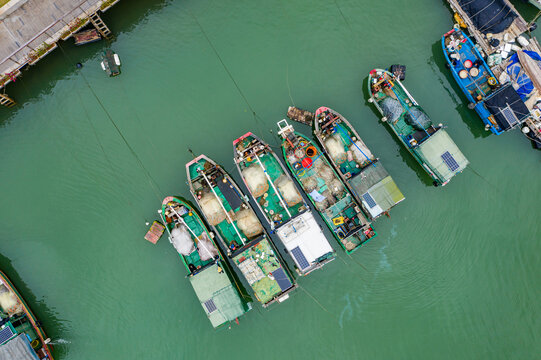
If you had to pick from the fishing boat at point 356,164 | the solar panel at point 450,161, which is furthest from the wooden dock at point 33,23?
the solar panel at point 450,161

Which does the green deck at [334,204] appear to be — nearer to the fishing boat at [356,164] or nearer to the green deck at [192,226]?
the fishing boat at [356,164]

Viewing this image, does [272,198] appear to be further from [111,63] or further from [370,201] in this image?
[111,63]

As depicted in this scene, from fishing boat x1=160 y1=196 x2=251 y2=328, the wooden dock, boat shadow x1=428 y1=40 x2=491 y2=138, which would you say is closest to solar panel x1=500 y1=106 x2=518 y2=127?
boat shadow x1=428 y1=40 x2=491 y2=138

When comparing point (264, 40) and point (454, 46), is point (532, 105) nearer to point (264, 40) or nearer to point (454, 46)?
point (454, 46)

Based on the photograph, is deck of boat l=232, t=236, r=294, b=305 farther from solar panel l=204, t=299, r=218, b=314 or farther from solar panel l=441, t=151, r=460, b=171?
solar panel l=441, t=151, r=460, b=171

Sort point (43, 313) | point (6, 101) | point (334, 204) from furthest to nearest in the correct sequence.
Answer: point (43, 313)
point (6, 101)
point (334, 204)

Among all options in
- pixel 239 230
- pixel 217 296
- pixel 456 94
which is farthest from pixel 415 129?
pixel 217 296

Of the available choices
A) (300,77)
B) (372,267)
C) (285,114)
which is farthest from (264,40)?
(372,267)
